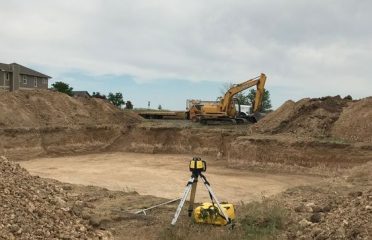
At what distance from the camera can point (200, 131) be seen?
31.0 m

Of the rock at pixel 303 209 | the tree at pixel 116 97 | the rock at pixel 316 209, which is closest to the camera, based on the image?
the rock at pixel 316 209

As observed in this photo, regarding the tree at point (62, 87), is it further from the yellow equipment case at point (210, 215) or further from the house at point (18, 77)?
the yellow equipment case at point (210, 215)

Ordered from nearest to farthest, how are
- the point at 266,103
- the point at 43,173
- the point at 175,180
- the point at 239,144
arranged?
1. the point at 175,180
2. the point at 43,173
3. the point at 239,144
4. the point at 266,103

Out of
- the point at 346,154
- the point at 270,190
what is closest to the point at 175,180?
the point at 270,190

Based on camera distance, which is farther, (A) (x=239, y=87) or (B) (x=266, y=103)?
(B) (x=266, y=103)

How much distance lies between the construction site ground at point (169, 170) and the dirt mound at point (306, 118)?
0.33 feet

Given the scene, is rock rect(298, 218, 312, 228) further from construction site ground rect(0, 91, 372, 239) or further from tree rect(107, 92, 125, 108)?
tree rect(107, 92, 125, 108)

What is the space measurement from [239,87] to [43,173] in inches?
642

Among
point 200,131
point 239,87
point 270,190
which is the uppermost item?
point 239,87

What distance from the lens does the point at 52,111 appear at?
3456 centimetres

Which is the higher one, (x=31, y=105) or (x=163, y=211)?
(x=31, y=105)

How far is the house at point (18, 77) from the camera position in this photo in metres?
62.5

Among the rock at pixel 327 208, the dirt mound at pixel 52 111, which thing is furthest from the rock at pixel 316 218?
the dirt mound at pixel 52 111

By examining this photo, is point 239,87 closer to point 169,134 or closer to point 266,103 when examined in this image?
point 169,134
